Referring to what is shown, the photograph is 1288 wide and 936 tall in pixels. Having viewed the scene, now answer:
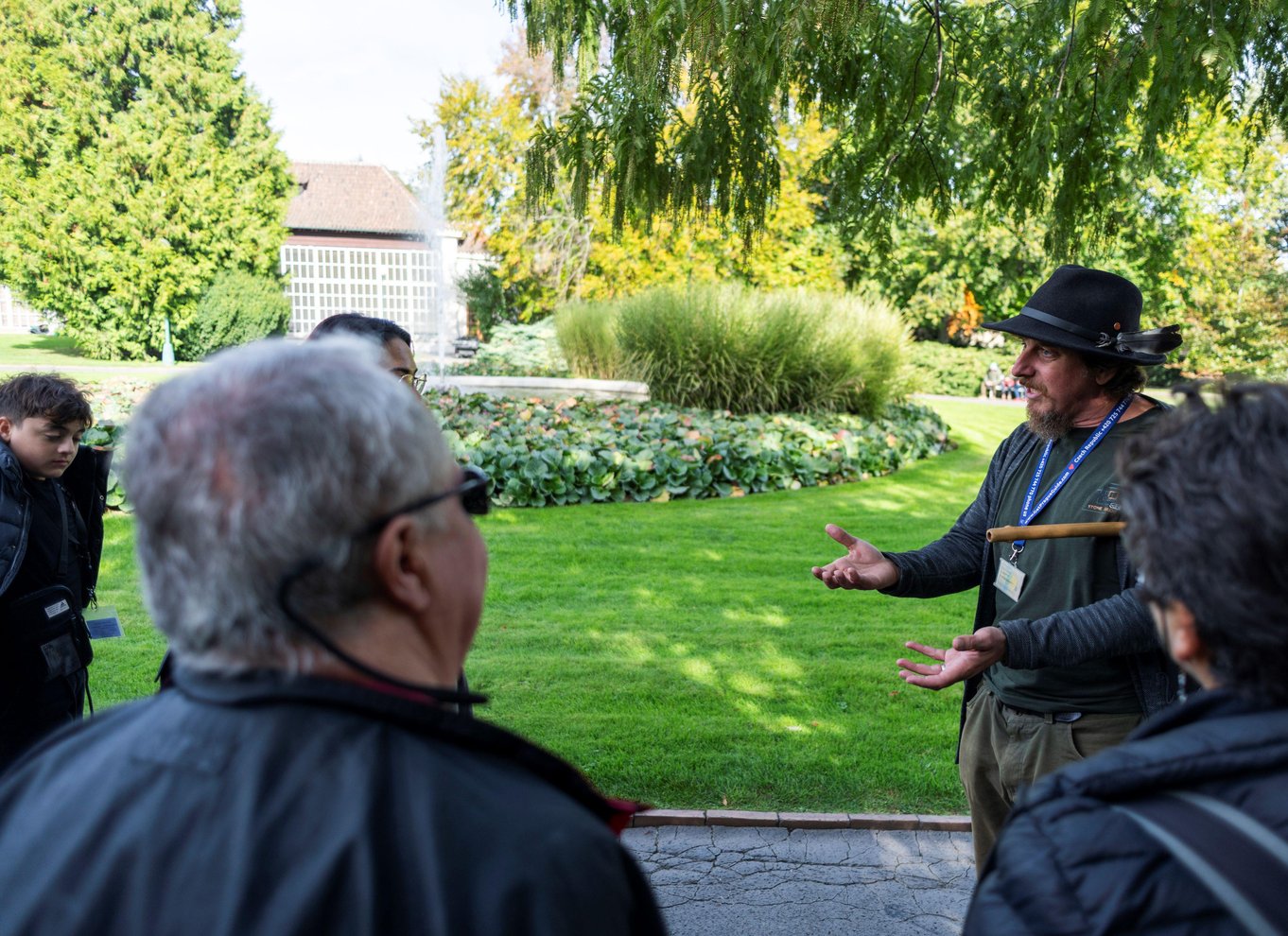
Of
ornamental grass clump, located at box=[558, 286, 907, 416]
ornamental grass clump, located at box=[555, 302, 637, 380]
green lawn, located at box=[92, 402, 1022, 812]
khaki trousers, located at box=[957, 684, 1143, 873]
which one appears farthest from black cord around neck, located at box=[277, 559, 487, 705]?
ornamental grass clump, located at box=[555, 302, 637, 380]

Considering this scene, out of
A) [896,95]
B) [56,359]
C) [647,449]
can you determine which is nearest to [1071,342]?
[896,95]

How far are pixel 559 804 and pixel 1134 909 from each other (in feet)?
2.10

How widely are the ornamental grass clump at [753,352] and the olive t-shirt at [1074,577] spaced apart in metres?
12.0

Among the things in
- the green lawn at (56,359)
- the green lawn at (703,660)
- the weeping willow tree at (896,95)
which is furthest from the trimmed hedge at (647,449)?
the green lawn at (56,359)

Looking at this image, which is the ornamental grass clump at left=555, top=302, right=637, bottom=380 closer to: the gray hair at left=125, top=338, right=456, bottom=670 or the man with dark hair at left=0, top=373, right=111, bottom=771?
the man with dark hair at left=0, top=373, right=111, bottom=771

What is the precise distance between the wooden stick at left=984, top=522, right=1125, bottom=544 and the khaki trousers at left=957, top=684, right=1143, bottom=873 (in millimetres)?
472

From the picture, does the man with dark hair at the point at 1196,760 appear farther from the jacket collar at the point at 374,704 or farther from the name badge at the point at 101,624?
the name badge at the point at 101,624

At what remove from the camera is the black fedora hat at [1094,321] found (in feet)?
9.01

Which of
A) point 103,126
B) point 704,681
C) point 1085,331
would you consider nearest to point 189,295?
point 103,126

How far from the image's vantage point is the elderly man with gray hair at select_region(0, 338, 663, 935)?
1029 millimetres

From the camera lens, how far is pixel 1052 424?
2.87 m

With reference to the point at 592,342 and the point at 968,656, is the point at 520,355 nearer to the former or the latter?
the point at 592,342

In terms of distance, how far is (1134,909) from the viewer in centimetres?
112

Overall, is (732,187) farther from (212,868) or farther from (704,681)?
(212,868)
